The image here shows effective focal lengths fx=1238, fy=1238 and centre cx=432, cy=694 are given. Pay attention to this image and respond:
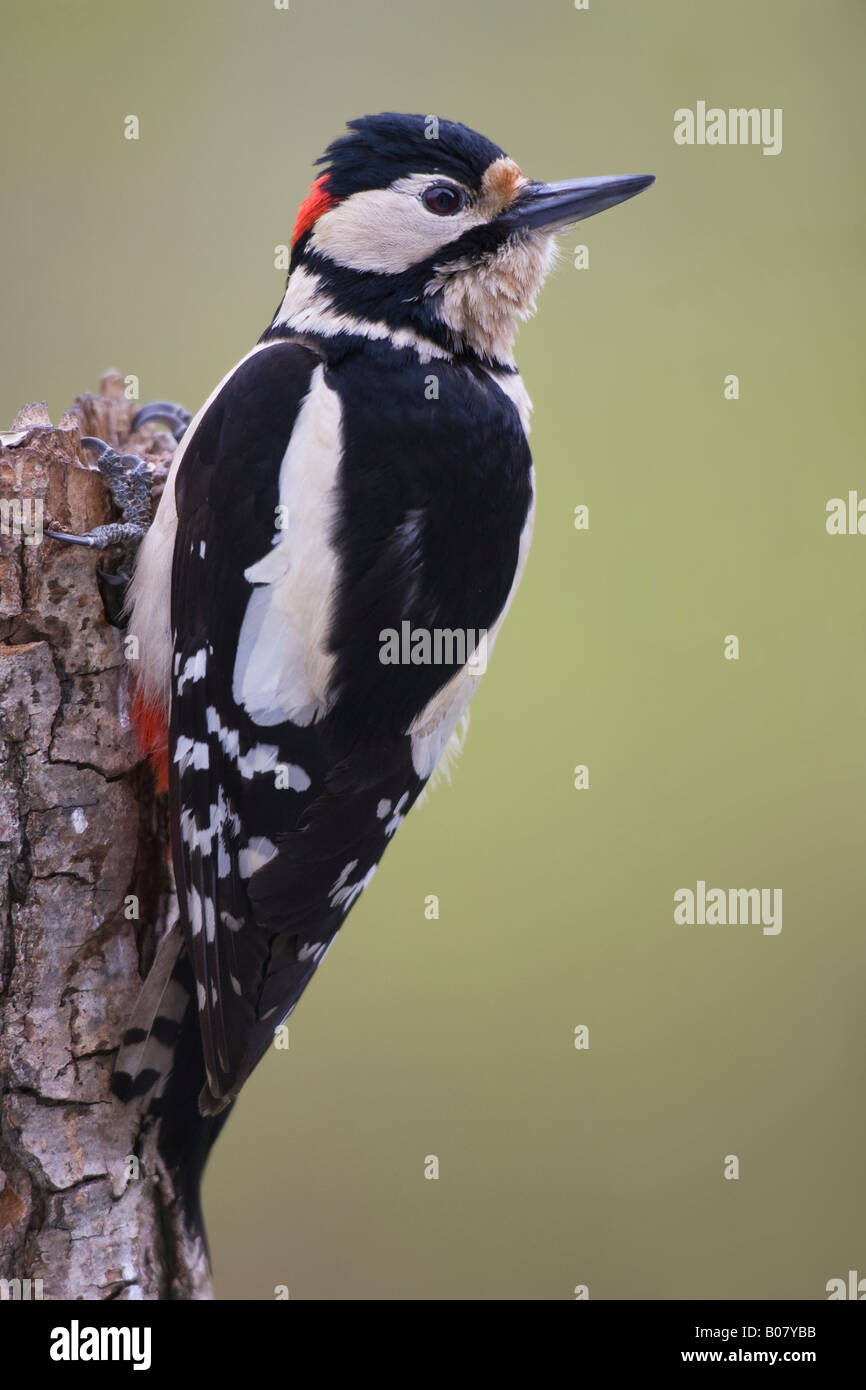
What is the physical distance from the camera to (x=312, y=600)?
138cm

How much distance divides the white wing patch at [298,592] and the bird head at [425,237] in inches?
6.3

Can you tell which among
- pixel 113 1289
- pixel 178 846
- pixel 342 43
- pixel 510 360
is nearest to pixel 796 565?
pixel 510 360

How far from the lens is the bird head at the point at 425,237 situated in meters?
1.47

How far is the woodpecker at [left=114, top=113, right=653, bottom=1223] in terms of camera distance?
4.52ft

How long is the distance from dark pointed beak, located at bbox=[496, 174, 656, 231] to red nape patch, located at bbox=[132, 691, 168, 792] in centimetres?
73
